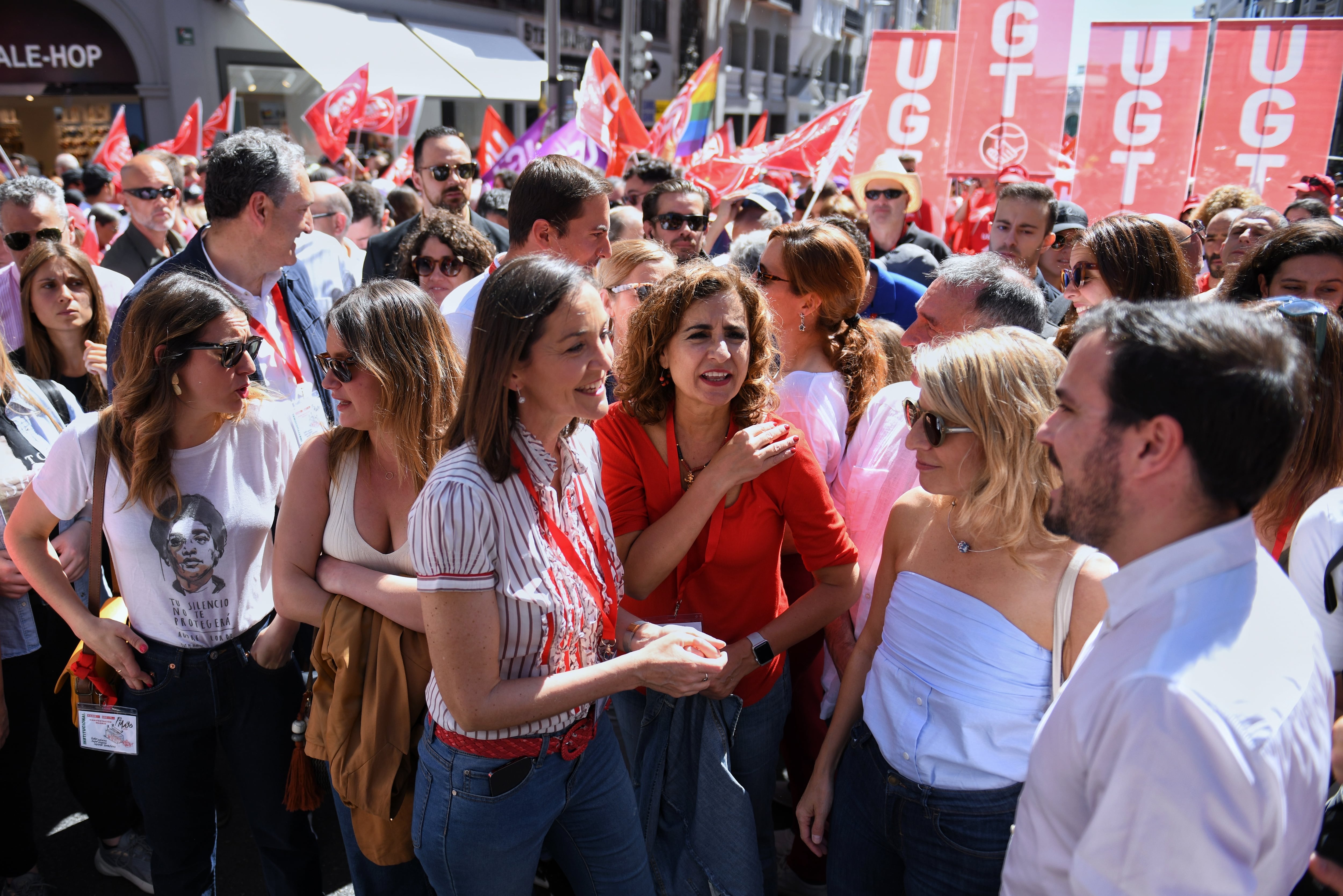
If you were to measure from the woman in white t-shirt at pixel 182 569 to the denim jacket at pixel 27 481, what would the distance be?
0.34m

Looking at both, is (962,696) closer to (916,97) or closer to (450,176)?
(450,176)

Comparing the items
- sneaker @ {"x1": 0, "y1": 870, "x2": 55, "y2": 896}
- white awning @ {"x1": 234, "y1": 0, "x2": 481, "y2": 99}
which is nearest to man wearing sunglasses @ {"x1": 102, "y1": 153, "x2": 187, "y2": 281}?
sneaker @ {"x1": 0, "y1": 870, "x2": 55, "y2": 896}

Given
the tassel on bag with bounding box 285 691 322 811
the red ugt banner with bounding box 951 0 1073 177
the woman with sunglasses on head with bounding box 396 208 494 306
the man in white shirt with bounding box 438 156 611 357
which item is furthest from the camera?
Answer: the red ugt banner with bounding box 951 0 1073 177

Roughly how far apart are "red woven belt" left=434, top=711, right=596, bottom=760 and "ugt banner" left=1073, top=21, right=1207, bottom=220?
810cm

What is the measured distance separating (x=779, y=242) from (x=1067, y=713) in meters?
2.07

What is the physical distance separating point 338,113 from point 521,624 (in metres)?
10.7

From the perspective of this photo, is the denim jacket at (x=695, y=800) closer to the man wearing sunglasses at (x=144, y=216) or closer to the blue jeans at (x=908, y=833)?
the blue jeans at (x=908, y=833)

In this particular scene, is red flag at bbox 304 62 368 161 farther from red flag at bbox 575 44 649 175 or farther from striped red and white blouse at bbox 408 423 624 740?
striped red and white blouse at bbox 408 423 624 740

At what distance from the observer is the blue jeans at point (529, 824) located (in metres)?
1.81

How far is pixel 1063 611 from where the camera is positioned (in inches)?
70.5

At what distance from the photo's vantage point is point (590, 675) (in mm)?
1785

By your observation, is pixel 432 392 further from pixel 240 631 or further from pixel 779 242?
pixel 779 242

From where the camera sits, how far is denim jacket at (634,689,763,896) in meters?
2.24

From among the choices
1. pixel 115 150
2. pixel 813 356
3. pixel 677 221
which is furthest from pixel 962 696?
pixel 115 150
